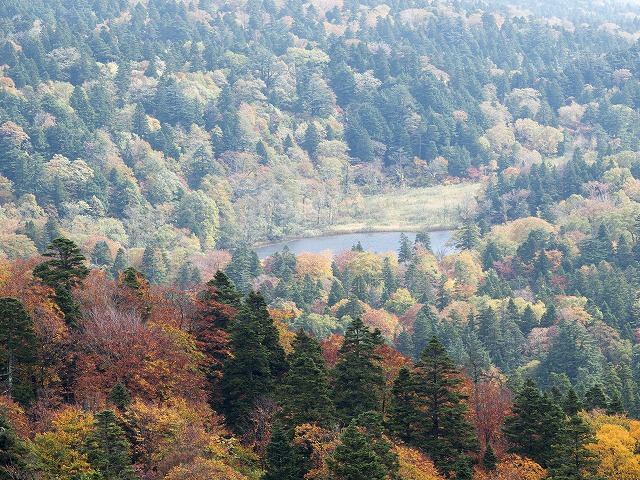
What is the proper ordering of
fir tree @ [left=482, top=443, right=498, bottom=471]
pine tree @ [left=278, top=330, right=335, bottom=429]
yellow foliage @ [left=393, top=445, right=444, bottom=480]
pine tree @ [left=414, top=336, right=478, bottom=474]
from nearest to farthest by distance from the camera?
yellow foliage @ [left=393, top=445, right=444, bottom=480]
pine tree @ [left=278, top=330, right=335, bottom=429]
fir tree @ [left=482, top=443, right=498, bottom=471]
pine tree @ [left=414, top=336, right=478, bottom=474]

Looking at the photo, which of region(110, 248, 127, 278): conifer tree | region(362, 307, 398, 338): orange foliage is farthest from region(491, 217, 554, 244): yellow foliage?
region(110, 248, 127, 278): conifer tree

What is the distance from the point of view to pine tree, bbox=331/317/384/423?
6372 centimetres

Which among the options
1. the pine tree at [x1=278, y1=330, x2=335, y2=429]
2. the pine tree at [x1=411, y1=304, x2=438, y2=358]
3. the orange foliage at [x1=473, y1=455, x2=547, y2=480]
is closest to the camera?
the orange foliage at [x1=473, y1=455, x2=547, y2=480]

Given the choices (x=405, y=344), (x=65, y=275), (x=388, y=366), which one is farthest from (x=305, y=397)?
(x=405, y=344)

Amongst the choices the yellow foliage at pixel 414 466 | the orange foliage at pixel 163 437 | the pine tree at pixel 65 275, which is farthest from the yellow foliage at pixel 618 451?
the pine tree at pixel 65 275

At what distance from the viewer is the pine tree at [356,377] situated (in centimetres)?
6372

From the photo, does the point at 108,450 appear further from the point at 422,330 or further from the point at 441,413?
the point at 422,330

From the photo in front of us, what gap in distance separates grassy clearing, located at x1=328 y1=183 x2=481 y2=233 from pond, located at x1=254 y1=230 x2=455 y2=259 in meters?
3.37

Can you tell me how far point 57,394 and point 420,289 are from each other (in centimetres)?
7553

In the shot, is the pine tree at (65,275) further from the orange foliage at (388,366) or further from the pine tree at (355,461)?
the pine tree at (355,461)

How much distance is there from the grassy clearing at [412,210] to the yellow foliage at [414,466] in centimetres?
11724

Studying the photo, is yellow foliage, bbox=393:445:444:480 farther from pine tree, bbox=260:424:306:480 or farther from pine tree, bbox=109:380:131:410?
pine tree, bbox=109:380:131:410

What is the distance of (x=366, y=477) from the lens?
50.8 m

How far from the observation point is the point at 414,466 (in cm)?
5484
